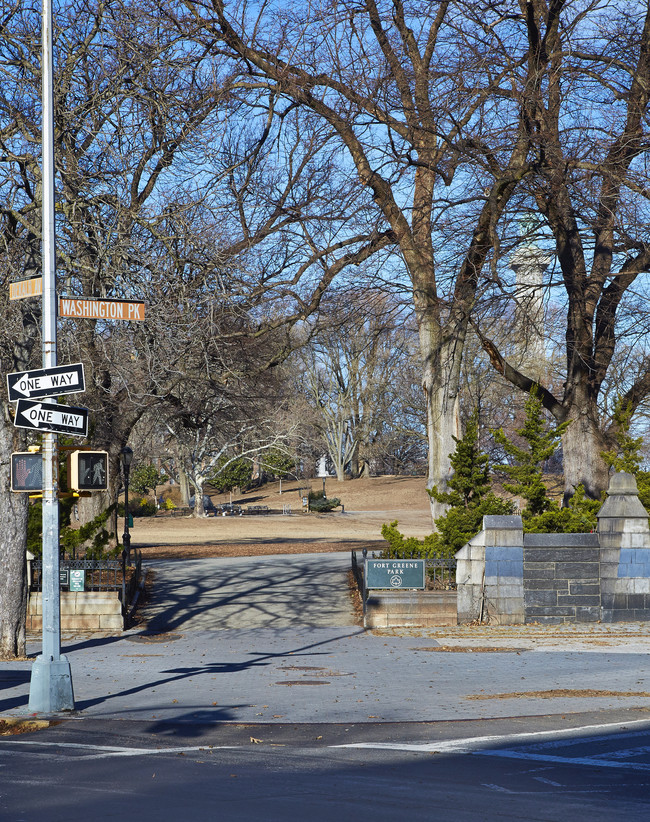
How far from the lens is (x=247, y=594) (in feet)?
72.5

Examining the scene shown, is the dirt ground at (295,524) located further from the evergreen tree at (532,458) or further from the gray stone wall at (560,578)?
the gray stone wall at (560,578)

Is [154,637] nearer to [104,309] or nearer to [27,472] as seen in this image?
[27,472]

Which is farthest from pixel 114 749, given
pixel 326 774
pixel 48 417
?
pixel 48 417

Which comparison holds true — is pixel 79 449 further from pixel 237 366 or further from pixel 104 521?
pixel 237 366

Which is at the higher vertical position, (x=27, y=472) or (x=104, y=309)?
(x=104, y=309)

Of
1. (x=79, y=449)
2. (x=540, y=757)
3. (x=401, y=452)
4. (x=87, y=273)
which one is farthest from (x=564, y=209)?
(x=401, y=452)

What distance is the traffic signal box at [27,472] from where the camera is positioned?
10.6 meters

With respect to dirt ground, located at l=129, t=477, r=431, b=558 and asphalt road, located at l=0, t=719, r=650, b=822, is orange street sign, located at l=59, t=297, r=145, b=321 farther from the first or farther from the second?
dirt ground, located at l=129, t=477, r=431, b=558

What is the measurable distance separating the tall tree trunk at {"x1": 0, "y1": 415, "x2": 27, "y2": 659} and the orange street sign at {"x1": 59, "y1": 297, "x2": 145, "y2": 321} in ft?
15.8

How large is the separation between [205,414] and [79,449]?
45.8 ft

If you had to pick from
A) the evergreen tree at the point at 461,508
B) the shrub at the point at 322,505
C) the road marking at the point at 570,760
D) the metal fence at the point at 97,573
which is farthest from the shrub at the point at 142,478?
the road marking at the point at 570,760

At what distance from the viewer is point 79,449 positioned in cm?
1101

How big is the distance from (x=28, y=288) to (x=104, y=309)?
0.94m

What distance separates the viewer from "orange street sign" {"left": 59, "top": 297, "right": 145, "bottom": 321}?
35.9 ft
